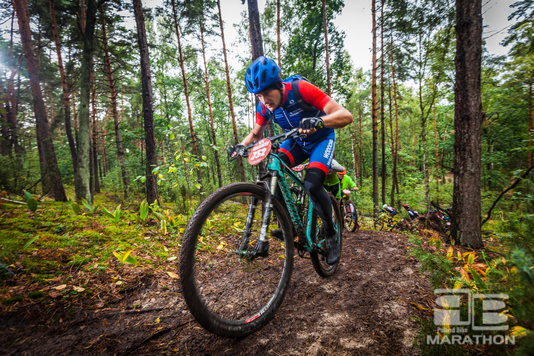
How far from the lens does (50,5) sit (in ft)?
28.7

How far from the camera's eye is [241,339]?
1451mm

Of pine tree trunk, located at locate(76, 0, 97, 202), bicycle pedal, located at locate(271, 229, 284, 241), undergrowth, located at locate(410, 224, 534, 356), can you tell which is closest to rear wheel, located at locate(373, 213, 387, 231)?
undergrowth, located at locate(410, 224, 534, 356)

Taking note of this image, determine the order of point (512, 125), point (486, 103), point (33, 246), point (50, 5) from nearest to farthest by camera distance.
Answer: point (33, 246), point (50, 5), point (486, 103), point (512, 125)

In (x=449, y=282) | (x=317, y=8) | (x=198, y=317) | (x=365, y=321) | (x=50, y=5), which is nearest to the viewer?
(x=198, y=317)

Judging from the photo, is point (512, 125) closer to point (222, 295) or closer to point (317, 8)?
point (317, 8)

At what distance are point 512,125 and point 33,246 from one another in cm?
1920

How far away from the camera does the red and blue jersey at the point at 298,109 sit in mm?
2051

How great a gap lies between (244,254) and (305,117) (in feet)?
5.26

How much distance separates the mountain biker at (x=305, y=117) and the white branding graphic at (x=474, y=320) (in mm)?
1092

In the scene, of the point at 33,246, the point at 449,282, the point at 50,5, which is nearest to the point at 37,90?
the point at 50,5

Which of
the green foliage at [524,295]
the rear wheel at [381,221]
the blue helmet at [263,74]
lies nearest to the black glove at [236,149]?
the blue helmet at [263,74]

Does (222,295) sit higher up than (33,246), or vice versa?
Answer: (33,246)

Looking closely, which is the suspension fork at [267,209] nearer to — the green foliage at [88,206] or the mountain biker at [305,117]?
the mountain biker at [305,117]

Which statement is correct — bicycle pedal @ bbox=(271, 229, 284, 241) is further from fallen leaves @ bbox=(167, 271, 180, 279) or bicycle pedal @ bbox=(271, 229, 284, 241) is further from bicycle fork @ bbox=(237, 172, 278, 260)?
fallen leaves @ bbox=(167, 271, 180, 279)
